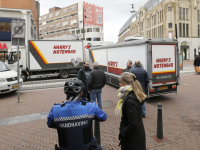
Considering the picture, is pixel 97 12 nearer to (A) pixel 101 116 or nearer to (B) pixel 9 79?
(B) pixel 9 79

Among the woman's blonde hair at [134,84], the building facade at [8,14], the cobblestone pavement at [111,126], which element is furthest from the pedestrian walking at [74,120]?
the building facade at [8,14]

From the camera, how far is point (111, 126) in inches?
206

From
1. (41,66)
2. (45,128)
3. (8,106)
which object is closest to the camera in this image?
(45,128)

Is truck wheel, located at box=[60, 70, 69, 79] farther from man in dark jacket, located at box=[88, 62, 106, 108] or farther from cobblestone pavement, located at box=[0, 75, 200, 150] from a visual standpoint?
man in dark jacket, located at box=[88, 62, 106, 108]

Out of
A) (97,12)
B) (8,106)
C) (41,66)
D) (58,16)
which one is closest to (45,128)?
(8,106)

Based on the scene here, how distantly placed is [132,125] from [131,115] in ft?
0.44

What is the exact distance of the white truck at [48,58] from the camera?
14.8 m

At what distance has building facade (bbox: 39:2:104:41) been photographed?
58406 mm

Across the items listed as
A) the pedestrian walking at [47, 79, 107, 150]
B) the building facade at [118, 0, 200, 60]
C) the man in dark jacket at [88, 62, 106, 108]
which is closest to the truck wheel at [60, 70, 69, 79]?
the man in dark jacket at [88, 62, 106, 108]

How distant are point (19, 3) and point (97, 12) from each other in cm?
4502

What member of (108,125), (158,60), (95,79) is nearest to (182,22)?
(158,60)

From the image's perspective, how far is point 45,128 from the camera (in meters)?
5.20

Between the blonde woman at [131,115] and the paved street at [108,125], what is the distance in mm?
1613

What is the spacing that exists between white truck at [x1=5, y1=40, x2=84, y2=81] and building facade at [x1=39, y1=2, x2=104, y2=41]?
40980mm
